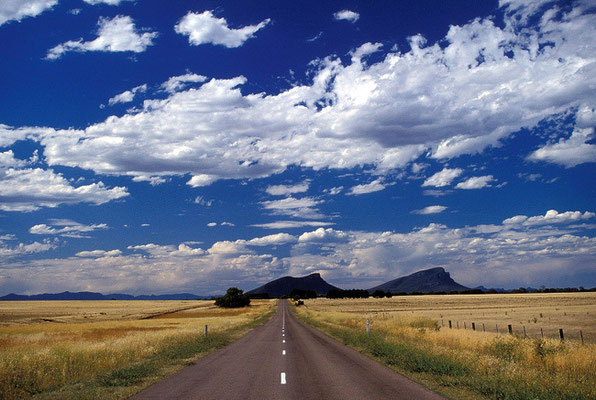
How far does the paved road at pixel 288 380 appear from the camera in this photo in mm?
11023

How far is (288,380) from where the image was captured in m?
13.2

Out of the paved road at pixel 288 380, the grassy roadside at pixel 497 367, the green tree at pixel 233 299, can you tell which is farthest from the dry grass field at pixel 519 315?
the green tree at pixel 233 299

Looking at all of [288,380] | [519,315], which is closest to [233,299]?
[519,315]

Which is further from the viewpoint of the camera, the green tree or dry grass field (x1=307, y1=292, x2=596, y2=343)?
the green tree

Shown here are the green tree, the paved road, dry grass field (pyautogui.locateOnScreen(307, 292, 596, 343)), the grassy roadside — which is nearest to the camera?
the grassy roadside

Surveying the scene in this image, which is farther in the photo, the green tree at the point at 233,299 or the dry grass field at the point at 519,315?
the green tree at the point at 233,299

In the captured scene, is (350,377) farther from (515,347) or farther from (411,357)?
(515,347)

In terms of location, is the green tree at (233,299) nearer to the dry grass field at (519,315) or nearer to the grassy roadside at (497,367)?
the dry grass field at (519,315)

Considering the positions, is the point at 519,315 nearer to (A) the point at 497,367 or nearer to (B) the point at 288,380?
(A) the point at 497,367

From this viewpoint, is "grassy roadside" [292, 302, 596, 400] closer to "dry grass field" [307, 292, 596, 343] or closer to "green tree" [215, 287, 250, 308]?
"dry grass field" [307, 292, 596, 343]

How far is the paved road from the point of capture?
11.0 meters

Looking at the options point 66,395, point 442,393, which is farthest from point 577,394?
point 66,395

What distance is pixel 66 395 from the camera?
1180cm

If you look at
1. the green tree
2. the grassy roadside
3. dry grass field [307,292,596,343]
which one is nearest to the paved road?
Result: the grassy roadside
